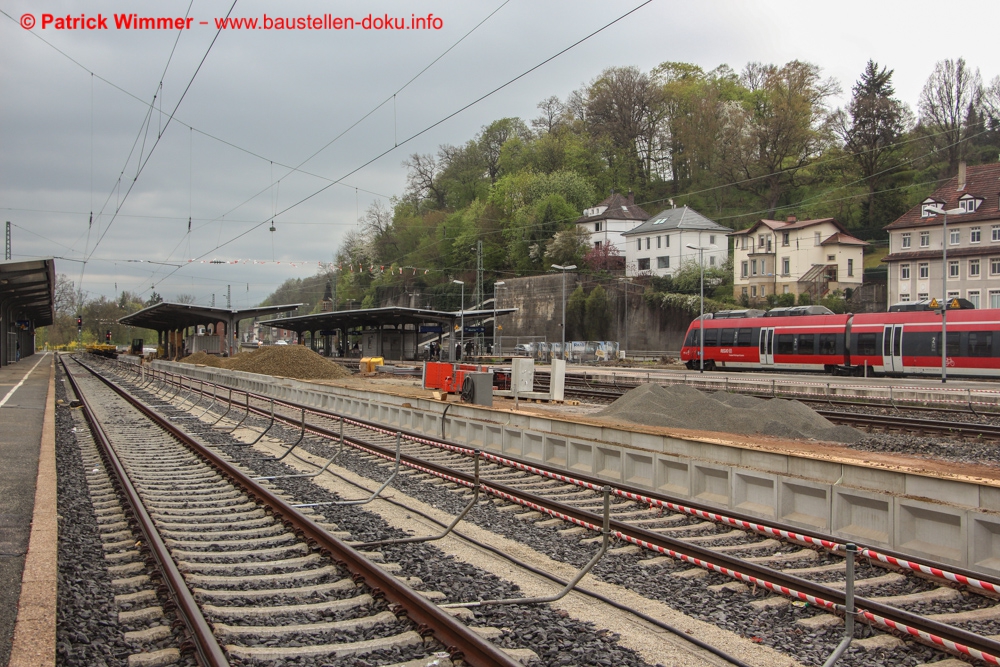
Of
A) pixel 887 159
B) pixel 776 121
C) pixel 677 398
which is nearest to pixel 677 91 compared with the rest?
pixel 776 121

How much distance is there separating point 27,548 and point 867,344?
34786mm

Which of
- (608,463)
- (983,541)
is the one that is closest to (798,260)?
(608,463)

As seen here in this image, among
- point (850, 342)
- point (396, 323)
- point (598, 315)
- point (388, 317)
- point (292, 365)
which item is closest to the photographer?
point (850, 342)

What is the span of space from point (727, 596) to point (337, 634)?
11.6ft

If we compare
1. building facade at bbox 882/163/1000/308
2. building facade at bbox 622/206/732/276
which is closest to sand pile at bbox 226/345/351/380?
building facade at bbox 882/163/1000/308

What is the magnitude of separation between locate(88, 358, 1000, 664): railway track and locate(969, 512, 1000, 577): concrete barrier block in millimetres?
497

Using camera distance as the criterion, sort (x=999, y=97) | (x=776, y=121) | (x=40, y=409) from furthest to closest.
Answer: (x=776, y=121) → (x=999, y=97) → (x=40, y=409)

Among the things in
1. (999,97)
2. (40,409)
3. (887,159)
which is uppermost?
(999,97)

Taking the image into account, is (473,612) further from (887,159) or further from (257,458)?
(887,159)

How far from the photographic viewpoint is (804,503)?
978cm

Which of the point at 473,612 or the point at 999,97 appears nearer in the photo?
the point at 473,612

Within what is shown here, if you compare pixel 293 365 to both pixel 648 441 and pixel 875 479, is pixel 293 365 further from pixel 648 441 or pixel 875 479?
pixel 875 479

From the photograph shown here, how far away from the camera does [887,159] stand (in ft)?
250

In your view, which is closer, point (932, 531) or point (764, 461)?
point (932, 531)
